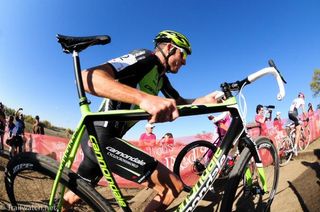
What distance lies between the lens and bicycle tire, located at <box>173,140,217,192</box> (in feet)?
22.5

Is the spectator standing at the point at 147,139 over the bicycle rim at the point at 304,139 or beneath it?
over

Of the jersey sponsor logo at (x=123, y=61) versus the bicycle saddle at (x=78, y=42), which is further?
the jersey sponsor logo at (x=123, y=61)

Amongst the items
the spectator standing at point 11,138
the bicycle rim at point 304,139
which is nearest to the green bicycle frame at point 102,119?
the spectator standing at point 11,138

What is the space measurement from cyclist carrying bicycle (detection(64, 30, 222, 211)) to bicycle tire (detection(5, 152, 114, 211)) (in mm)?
249

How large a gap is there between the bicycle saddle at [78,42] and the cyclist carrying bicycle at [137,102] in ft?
0.71

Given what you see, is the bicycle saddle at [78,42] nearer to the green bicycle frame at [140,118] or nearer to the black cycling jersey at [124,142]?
the black cycling jersey at [124,142]

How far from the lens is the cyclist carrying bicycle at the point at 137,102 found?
8.16 feet

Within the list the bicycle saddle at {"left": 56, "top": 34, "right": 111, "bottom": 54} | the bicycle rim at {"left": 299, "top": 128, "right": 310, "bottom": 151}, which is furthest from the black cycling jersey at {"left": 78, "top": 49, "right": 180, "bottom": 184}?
the bicycle rim at {"left": 299, "top": 128, "right": 310, "bottom": 151}

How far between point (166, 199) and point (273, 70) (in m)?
1.66

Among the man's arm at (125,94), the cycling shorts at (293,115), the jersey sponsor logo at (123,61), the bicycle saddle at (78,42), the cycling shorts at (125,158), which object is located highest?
the bicycle saddle at (78,42)

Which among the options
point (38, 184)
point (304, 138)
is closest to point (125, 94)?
point (38, 184)

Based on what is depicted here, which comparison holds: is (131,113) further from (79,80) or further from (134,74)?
(134,74)

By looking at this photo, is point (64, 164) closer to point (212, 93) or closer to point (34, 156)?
point (34, 156)

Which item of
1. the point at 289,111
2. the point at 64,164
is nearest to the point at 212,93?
the point at 64,164
